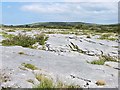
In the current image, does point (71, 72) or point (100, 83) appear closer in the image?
point (100, 83)

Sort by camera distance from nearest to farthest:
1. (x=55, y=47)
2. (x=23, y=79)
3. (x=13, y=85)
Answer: (x=13, y=85)
(x=23, y=79)
(x=55, y=47)

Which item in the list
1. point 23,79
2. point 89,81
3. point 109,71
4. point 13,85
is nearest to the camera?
point 13,85

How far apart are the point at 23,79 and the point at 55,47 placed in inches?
619

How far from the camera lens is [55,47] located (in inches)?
1115

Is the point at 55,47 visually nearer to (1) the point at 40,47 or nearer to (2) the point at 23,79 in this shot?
(1) the point at 40,47

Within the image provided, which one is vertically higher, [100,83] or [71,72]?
[71,72]

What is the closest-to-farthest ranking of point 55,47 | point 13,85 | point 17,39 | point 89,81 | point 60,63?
point 13,85, point 89,81, point 60,63, point 55,47, point 17,39

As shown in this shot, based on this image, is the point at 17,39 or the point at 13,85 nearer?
the point at 13,85

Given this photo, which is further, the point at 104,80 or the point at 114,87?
the point at 104,80

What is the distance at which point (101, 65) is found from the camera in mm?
18609

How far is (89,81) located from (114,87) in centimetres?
116

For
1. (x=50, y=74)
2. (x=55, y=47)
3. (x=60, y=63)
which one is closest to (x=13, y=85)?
(x=50, y=74)

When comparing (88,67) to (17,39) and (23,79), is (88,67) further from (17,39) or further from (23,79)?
(17,39)

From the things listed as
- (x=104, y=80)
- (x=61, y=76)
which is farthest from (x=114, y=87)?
(x=61, y=76)
